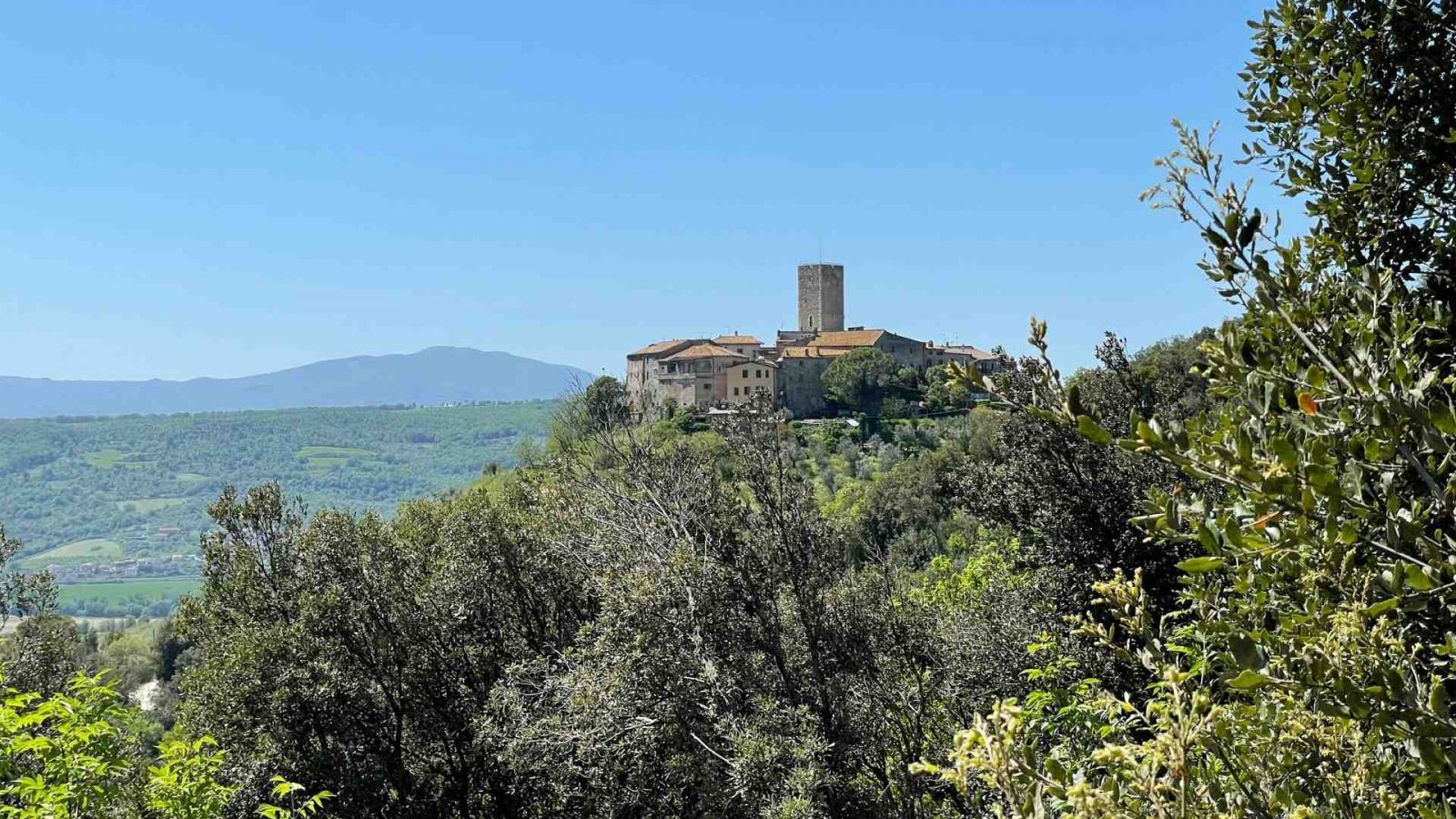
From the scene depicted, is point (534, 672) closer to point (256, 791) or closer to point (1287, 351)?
point (256, 791)

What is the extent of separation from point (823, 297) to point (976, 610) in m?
118

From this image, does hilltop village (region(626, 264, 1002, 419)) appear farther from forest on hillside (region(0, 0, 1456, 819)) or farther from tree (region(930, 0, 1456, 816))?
tree (region(930, 0, 1456, 816))

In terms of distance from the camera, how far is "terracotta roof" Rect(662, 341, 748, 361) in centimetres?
10138

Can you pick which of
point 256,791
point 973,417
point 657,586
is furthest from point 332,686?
point 973,417

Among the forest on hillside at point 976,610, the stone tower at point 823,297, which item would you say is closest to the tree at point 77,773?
the forest on hillside at point 976,610

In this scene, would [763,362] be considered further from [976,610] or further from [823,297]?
[976,610]

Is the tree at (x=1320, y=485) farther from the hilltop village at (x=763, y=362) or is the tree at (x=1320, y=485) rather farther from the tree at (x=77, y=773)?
the hilltop village at (x=763, y=362)

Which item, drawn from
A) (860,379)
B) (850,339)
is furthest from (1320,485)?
(850,339)

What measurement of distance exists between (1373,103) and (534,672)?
452 inches

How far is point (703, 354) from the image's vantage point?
4031 inches

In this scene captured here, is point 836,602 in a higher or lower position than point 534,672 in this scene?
higher

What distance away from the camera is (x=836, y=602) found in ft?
38.5

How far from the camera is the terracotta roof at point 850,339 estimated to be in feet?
358

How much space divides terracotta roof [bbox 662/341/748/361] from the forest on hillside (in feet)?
251
